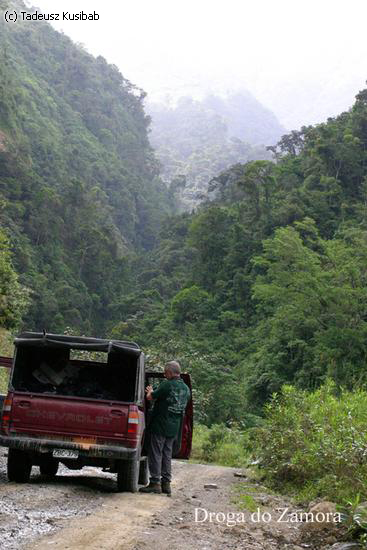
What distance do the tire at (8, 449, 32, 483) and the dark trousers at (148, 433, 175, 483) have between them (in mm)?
1487

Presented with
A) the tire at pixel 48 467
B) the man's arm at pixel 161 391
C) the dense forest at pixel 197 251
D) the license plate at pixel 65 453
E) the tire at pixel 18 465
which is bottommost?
the tire at pixel 48 467

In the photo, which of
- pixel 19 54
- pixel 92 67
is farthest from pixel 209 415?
pixel 92 67

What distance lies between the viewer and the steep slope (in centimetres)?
6059

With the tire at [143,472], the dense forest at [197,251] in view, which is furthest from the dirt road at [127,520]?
the dense forest at [197,251]

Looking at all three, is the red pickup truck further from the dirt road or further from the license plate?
the dirt road

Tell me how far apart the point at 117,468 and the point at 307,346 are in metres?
25.9

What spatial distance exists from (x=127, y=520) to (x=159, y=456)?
81.1 inches

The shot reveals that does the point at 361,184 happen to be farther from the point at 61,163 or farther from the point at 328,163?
the point at 61,163

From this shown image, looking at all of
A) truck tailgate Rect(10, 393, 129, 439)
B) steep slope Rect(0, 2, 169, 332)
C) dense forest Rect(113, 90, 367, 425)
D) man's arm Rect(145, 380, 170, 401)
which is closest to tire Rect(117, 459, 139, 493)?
truck tailgate Rect(10, 393, 129, 439)

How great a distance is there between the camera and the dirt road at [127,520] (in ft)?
18.6

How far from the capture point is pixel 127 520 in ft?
21.7

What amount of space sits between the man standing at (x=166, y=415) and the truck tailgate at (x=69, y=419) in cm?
49

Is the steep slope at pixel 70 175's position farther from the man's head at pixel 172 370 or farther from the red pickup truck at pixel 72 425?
the man's head at pixel 172 370

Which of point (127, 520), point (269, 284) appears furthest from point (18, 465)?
point (269, 284)
